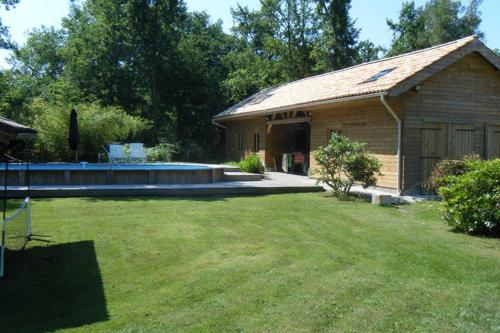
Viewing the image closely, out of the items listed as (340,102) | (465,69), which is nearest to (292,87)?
(340,102)

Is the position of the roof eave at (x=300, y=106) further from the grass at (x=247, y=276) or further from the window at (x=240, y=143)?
the grass at (x=247, y=276)

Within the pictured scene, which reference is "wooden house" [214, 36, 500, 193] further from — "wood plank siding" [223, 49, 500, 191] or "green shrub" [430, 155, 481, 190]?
"green shrub" [430, 155, 481, 190]

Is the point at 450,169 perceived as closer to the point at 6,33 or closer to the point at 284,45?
the point at 6,33

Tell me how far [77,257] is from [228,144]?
1987 cm

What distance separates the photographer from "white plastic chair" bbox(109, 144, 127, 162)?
1566cm

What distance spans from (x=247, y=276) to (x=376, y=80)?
32.8ft

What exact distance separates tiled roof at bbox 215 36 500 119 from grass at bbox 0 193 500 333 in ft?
16.3

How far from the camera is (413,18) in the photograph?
39594mm

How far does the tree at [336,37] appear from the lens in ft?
101

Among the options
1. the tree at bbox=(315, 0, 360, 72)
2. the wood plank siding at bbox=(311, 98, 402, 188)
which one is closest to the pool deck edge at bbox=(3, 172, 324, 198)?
the wood plank siding at bbox=(311, 98, 402, 188)

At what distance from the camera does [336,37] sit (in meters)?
31.2

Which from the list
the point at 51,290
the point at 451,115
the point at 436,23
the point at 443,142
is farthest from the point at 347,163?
A: the point at 436,23

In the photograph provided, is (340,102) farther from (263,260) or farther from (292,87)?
(263,260)

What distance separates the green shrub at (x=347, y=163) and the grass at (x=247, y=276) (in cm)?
302
